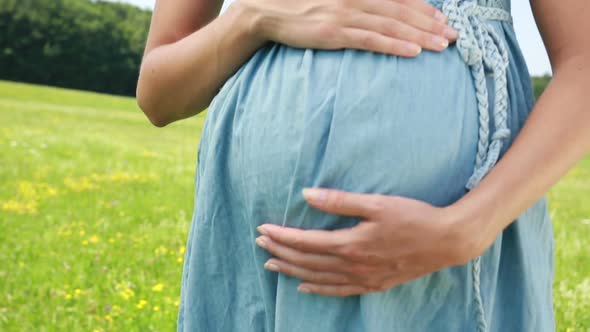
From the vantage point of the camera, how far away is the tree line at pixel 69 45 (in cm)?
4119

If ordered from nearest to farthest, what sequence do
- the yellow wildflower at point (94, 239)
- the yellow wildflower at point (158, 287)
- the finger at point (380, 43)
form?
the finger at point (380, 43) < the yellow wildflower at point (158, 287) < the yellow wildflower at point (94, 239)

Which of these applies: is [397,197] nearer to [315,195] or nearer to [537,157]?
[315,195]

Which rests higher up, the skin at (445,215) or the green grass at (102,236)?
the skin at (445,215)

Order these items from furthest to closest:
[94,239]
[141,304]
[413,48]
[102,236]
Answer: [102,236]
[94,239]
[141,304]
[413,48]

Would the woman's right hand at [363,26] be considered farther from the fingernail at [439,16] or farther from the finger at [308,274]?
the finger at [308,274]

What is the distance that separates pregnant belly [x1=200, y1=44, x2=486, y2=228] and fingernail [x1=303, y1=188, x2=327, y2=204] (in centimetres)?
3

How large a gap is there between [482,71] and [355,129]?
0.29m

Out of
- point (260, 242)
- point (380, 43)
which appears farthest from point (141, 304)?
point (380, 43)

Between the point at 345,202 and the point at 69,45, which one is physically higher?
the point at 345,202

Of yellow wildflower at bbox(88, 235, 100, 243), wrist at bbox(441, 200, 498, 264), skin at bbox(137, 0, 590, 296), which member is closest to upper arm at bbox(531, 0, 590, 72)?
skin at bbox(137, 0, 590, 296)

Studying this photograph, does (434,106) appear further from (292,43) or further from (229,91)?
(229,91)

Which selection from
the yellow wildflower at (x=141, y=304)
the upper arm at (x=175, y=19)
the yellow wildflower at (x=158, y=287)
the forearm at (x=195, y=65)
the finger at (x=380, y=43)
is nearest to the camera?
the finger at (x=380, y=43)

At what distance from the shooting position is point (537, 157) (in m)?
1.22

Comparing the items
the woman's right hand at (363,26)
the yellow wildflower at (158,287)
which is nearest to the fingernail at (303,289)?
the woman's right hand at (363,26)
